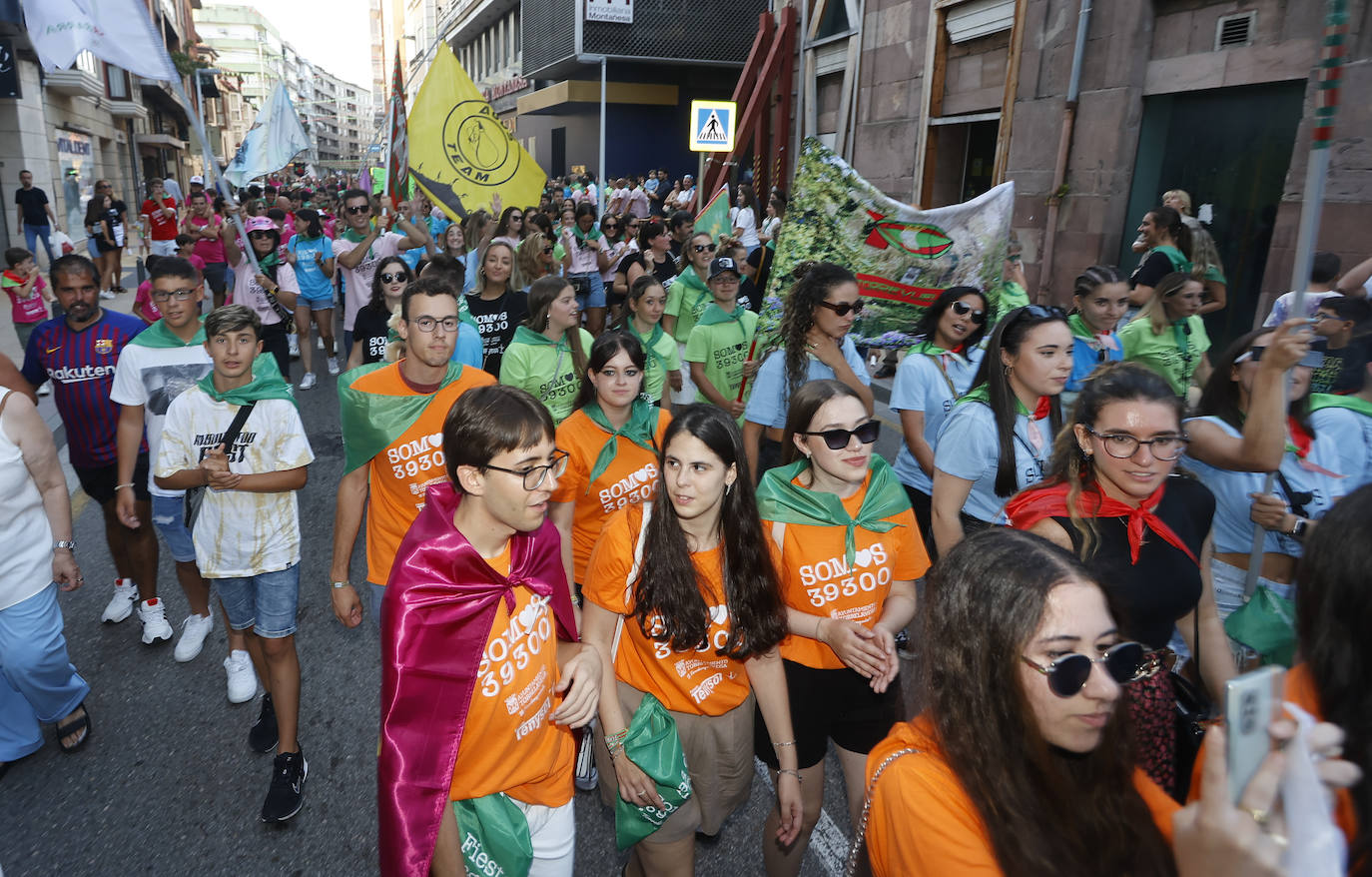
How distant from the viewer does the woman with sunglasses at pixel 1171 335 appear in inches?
208

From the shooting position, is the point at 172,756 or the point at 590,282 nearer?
the point at 172,756

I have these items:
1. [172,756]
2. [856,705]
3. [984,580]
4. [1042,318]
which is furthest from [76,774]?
[1042,318]

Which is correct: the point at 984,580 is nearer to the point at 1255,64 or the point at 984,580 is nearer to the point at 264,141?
the point at 1255,64

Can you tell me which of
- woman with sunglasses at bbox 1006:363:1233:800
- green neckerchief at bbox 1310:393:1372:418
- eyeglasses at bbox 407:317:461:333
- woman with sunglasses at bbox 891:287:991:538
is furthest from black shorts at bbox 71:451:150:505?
green neckerchief at bbox 1310:393:1372:418

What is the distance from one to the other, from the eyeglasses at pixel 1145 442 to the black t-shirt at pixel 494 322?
15.3 ft

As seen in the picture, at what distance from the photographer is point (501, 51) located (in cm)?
5328

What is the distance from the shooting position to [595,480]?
12.4 feet

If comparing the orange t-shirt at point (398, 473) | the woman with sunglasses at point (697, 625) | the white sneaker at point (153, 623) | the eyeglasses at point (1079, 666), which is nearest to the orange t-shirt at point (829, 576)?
the woman with sunglasses at point (697, 625)

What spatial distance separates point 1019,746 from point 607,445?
2.48 meters

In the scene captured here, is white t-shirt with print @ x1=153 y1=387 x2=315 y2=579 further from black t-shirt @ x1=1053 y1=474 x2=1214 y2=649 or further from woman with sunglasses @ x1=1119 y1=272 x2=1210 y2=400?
woman with sunglasses @ x1=1119 y1=272 x2=1210 y2=400

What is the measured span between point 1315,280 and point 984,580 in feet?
19.6

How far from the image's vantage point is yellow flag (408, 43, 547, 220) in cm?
981

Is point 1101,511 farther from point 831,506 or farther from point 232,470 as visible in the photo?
point 232,470

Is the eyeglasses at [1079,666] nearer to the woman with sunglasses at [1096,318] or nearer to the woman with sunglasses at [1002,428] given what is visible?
the woman with sunglasses at [1002,428]
